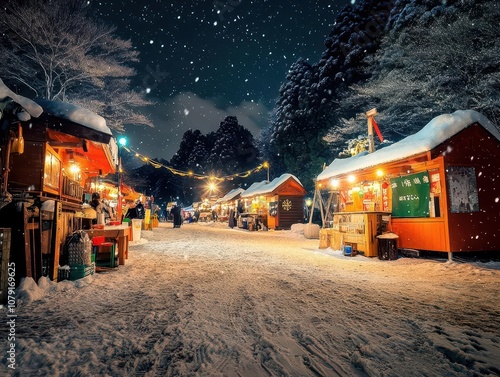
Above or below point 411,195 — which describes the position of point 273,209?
below

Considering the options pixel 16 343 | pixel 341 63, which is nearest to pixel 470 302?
pixel 16 343

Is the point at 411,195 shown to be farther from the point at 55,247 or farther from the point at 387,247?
the point at 55,247

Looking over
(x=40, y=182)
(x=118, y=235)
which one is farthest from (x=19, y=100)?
(x=118, y=235)

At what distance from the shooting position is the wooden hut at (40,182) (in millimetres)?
5160

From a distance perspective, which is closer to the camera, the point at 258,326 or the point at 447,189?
the point at 258,326

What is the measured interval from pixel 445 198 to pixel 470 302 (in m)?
5.11

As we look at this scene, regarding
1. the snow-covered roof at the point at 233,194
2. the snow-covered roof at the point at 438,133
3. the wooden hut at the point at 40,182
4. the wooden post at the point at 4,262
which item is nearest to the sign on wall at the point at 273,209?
the snow-covered roof at the point at 233,194

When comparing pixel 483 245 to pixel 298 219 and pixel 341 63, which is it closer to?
pixel 298 219

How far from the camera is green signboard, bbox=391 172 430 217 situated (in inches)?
379

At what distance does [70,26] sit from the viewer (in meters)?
15.6

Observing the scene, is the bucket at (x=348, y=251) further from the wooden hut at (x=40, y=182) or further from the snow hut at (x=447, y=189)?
the wooden hut at (x=40, y=182)

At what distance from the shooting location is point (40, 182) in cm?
674

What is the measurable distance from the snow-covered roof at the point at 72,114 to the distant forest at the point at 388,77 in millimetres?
16068

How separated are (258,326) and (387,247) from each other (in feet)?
24.7
